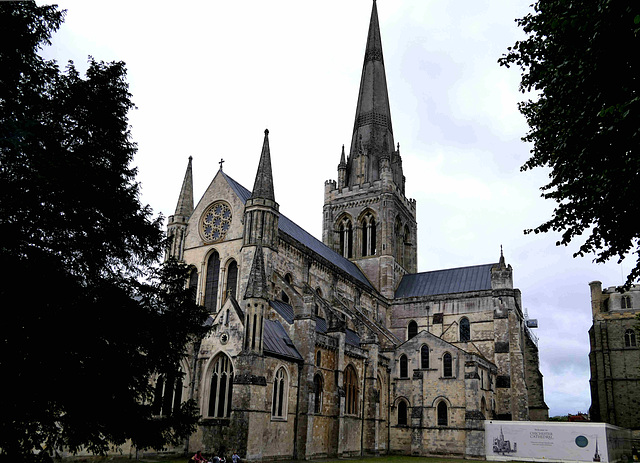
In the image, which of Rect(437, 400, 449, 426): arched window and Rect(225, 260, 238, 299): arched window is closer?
Rect(225, 260, 238, 299): arched window

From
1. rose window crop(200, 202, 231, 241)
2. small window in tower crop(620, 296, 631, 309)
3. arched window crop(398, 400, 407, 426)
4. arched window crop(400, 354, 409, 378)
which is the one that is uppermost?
rose window crop(200, 202, 231, 241)

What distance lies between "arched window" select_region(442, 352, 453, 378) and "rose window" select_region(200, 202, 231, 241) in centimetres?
1696

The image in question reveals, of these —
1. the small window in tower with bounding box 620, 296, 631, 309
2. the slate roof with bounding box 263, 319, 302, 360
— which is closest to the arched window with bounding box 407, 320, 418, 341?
the slate roof with bounding box 263, 319, 302, 360

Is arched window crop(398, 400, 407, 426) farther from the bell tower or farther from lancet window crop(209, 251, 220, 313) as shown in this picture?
lancet window crop(209, 251, 220, 313)

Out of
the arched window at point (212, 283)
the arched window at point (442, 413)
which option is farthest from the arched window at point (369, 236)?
the arched window at point (212, 283)

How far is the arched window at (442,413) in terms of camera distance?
35500 millimetres

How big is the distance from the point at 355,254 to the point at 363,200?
5.45 meters

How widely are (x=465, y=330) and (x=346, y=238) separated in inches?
596

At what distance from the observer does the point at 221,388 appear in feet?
86.3

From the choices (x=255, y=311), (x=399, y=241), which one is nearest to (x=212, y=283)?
(x=255, y=311)

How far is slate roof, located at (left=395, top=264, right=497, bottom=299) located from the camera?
158ft

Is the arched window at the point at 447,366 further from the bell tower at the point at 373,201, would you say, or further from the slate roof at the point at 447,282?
the bell tower at the point at 373,201

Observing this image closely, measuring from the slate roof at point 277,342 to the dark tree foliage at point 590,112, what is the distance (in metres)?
14.8

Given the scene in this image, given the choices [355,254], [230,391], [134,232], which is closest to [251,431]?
[230,391]
